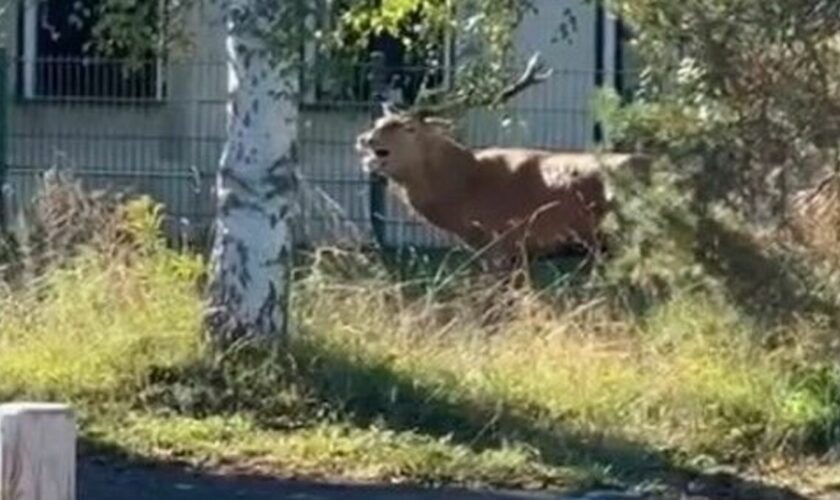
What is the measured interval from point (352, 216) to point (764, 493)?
30.7 feet

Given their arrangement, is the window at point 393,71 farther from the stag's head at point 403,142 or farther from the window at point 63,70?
the window at point 63,70

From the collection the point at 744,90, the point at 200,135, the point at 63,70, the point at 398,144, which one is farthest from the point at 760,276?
the point at 63,70

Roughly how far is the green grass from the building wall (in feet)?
20.2

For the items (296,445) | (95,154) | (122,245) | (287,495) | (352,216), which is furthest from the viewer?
(95,154)

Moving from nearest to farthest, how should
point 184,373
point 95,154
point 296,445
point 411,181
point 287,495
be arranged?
1. point 287,495
2. point 296,445
3. point 184,373
4. point 411,181
5. point 95,154

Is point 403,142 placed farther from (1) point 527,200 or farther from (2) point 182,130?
(2) point 182,130

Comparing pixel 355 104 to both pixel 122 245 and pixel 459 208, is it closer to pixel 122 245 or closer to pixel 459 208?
pixel 459 208

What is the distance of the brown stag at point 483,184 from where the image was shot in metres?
19.7

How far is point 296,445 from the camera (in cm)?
1348

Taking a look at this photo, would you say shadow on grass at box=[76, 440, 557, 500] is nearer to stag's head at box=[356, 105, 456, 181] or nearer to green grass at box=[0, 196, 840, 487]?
green grass at box=[0, 196, 840, 487]

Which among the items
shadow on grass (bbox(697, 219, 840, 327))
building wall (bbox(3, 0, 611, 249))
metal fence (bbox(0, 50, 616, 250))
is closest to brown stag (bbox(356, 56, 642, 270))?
metal fence (bbox(0, 50, 616, 250))

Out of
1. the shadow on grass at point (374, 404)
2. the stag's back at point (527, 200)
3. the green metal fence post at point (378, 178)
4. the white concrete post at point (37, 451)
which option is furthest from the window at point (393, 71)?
the white concrete post at point (37, 451)

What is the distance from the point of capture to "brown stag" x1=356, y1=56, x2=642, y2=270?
19656 millimetres

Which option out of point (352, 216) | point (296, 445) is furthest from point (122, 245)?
point (352, 216)
